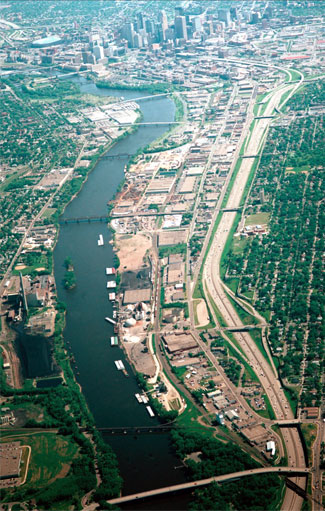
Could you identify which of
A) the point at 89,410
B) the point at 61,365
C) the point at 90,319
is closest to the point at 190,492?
the point at 89,410

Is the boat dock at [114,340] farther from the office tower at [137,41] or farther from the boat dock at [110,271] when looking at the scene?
the office tower at [137,41]

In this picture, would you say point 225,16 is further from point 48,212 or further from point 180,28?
point 48,212

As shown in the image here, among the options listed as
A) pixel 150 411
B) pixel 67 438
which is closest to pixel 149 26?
pixel 150 411

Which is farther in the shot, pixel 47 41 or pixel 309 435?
pixel 47 41

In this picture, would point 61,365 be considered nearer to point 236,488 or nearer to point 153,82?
point 236,488

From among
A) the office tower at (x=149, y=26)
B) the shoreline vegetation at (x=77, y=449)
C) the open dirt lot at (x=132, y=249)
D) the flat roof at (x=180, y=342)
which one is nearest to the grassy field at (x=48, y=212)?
the open dirt lot at (x=132, y=249)

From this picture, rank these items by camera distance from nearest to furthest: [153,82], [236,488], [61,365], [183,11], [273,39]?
[236,488] < [61,365] < [153,82] < [273,39] < [183,11]
